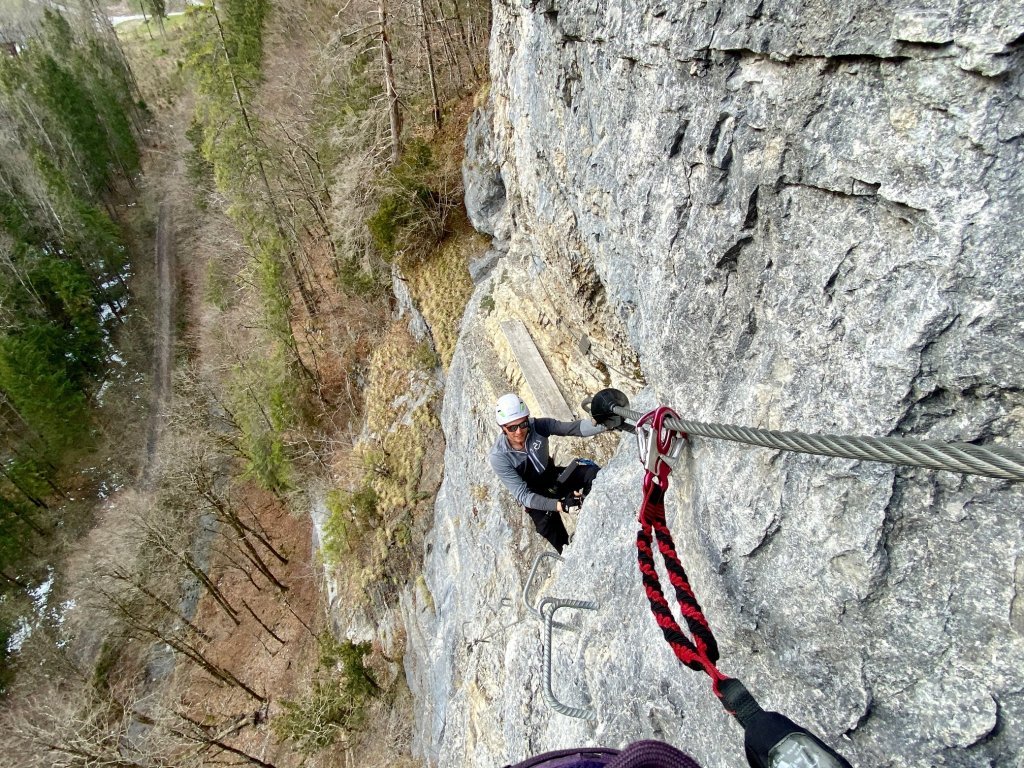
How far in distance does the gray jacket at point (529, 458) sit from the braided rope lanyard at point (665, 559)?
259 centimetres

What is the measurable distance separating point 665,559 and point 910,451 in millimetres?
1200

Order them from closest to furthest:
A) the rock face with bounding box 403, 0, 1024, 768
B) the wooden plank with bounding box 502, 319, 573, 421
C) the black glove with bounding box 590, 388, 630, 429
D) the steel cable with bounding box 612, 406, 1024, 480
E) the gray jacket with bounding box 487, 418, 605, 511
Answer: the steel cable with bounding box 612, 406, 1024, 480
the rock face with bounding box 403, 0, 1024, 768
the black glove with bounding box 590, 388, 630, 429
the gray jacket with bounding box 487, 418, 605, 511
the wooden plank with bounding box 502, 319, 573, 421

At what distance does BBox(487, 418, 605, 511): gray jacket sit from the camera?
5.75 m

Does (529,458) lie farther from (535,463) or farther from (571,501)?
(571,501)

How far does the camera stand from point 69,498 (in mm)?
31625

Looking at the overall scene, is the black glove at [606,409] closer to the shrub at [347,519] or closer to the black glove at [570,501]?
the black glove at [570,501]

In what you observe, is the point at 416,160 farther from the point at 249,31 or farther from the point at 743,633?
the point at 249,31

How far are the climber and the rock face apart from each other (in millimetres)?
1505

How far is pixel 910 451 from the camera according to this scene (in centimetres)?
168

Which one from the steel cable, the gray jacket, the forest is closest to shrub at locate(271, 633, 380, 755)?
the forest

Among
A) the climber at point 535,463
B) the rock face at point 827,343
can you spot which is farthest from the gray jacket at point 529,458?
the rock face at point 827,343

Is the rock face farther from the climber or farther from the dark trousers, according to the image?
the dark trousers

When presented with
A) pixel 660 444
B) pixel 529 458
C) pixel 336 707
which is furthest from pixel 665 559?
pixel 336 707

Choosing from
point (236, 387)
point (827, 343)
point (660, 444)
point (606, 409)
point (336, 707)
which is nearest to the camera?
point (827, 343)
